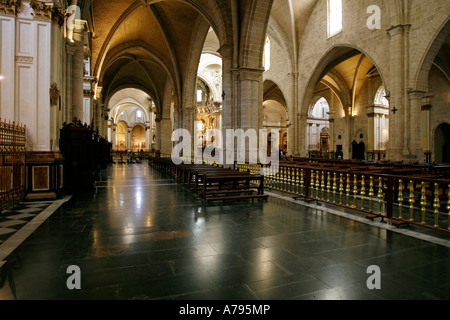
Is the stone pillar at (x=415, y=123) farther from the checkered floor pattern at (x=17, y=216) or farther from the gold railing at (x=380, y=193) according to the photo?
the checkered floor pattern at (x=17, y=216)

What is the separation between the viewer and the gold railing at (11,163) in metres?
5.14

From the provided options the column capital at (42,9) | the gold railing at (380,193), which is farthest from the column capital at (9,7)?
the gold railing at (380,193)

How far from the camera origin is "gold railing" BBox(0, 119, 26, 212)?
5145mm

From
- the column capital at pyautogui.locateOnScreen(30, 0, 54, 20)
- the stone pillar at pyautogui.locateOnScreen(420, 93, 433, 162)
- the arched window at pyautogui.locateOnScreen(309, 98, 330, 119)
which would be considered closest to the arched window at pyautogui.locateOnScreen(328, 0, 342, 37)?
the stone pillar at pyautogui.locateOnScreen(420, 93, 433, 162)

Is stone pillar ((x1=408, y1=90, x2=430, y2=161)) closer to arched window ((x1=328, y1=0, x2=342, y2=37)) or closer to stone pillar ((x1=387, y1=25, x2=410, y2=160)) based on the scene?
stone pillar ((x1=387, y1=25, x2=410, y2=160))

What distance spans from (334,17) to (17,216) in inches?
836

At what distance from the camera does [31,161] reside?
6262mm

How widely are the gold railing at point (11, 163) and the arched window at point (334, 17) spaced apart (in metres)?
19.3

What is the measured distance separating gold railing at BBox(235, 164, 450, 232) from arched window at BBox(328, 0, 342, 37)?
13.8 m

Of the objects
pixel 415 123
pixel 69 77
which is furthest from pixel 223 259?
pixel 415 123

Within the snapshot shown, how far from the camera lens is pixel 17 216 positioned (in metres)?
4.73

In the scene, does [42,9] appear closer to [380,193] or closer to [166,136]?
[380,193]
